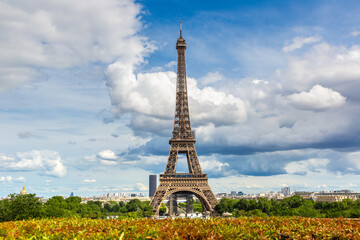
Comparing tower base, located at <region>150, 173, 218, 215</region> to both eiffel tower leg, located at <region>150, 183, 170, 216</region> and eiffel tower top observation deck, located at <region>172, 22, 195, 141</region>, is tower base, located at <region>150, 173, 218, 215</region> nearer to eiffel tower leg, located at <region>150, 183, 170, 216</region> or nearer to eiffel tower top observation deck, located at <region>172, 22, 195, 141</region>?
eiffel tower leg, located at <region>150, 183, 170, 216</region>

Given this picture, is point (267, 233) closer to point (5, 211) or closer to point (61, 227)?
point (61, 227)

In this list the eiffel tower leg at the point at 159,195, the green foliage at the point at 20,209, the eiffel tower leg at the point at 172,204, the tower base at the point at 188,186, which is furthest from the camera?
the eiffel tower leg at the point at 172,204

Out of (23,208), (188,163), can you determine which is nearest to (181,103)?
(188,163)

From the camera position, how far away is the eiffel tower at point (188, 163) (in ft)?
216

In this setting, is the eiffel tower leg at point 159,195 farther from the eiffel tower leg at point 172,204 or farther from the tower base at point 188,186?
the eiffel tower leg at point 172,204

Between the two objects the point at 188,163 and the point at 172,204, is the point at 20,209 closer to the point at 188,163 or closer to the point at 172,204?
Result: the point at 188,163

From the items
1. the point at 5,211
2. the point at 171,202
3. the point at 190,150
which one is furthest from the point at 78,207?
the point at 5,211

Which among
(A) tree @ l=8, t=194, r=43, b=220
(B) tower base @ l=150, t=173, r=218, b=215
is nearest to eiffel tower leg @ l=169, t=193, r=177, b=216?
(B) tower base @ l=150, t=173, r=218, b=215

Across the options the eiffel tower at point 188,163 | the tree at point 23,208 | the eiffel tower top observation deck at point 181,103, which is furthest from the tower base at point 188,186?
the tree at point 23,208

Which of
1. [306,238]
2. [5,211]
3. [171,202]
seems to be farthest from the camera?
[171,202]

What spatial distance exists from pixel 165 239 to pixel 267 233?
141 inches

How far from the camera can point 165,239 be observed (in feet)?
30.7

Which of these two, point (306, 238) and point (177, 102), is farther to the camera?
point (177, 102)

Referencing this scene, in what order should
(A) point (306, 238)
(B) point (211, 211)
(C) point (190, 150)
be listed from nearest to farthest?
(A) point (306, 238) → (B) point (211, 211) → (C) point (190, 150)
